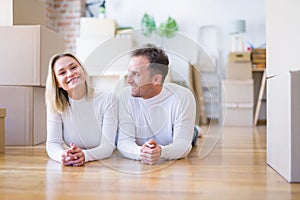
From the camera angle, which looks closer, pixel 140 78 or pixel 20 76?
pixel 140 78

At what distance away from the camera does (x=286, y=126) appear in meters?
1.16

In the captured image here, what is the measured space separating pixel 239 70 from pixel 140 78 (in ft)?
8.40

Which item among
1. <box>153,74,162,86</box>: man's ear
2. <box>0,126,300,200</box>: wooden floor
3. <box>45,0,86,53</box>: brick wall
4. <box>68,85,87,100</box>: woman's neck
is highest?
<box>45,0,86,53</box>: brick wall

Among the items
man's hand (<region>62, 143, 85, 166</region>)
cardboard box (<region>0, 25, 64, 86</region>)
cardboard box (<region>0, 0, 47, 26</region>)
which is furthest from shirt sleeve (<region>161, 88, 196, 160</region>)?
cardboard box (<region>0, 0, 47, 26</region>)

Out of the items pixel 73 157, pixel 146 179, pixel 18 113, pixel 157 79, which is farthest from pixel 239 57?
pixel 146 179

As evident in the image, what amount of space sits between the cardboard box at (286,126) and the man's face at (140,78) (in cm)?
43

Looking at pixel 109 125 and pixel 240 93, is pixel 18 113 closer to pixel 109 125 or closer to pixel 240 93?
pixel 109 125

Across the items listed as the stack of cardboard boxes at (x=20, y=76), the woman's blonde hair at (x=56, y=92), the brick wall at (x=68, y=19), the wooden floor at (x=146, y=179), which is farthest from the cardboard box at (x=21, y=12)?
the brick wall at (x=68, y=19)

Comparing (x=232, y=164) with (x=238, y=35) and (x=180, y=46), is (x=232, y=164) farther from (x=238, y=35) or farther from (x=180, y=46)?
(x=238, y=35)

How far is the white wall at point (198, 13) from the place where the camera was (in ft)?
13.5

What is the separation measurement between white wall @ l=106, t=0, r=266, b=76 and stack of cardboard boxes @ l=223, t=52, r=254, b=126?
0.35m

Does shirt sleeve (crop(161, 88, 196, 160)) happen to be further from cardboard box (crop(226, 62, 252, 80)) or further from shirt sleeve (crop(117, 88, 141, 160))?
cardboard box (crop(226, 62, 252, 80))

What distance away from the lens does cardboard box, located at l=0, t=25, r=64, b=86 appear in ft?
6.48

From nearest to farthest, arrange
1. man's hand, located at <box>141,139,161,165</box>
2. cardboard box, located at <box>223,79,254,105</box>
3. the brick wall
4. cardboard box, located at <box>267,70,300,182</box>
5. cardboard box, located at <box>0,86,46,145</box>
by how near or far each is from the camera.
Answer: cardboard box, located at <box>267,70,300,182</box> → man's hand, located at <box>141,139,161,165</box> → cardboard box, located at <box>0,86,46,145</box> → cardboard box, located at <box>223,79,254,105</box> → the brick wall
